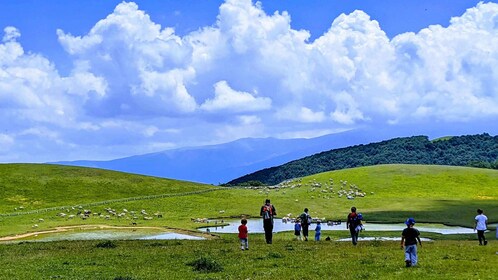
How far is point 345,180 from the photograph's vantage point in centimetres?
14225

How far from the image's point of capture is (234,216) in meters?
95.5

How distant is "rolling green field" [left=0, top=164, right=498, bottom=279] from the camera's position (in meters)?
33.2

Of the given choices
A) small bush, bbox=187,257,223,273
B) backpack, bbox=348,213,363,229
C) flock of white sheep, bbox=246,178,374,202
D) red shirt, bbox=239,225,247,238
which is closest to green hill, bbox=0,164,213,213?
flock of white sheep, bbox=246,178,374,202

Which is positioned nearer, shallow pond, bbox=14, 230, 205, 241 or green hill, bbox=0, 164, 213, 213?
shallow pond, bbox=14, 230, 205, 241

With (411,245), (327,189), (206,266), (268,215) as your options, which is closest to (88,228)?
(268,215)

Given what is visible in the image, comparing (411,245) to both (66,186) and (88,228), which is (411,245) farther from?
(66,186)

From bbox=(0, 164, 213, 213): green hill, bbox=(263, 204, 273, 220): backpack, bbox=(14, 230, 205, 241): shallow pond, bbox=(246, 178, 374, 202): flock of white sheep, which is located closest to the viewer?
bbox=(263, 204, 273, 220): backpack

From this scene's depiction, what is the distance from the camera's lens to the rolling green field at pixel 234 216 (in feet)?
109

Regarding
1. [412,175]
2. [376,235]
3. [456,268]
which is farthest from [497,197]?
[456,268]

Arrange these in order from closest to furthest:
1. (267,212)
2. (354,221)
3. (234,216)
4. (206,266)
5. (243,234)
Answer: (206,266), (243,234), (354,221), (267,212), (234,216)

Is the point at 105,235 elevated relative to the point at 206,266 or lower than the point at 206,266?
elevated

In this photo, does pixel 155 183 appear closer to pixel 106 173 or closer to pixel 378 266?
pixel 106 173

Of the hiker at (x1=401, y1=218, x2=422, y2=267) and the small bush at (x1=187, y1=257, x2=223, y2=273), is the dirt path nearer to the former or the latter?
the small bush at (x1=187, y1=257, x2=223, y2=273)

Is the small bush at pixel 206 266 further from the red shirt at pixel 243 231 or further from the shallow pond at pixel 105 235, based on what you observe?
the shallow pond at pixel 105 235
